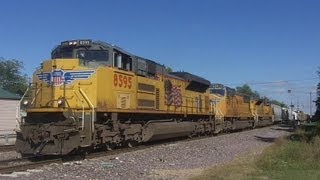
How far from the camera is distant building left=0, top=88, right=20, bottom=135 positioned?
107 ft

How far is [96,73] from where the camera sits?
17344mm

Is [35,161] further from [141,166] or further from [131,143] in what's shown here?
[131,143]

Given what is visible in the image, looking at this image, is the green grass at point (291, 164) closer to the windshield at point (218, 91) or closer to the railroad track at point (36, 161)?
the railroad track at point (36, 161)

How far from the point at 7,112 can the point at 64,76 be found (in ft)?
55.6

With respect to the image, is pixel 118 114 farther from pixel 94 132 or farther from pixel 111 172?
pixel 111 172

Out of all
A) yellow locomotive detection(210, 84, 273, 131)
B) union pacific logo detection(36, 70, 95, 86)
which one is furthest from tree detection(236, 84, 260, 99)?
union pacific logo detection(36, 70, 95, 86)

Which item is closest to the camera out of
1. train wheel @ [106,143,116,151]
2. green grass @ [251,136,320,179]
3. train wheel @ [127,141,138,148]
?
green grass @ [251,136,320,179]

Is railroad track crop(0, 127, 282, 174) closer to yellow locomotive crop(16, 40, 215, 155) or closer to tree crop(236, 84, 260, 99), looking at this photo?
yellow locomotive crop(16, 40, 215, 155)

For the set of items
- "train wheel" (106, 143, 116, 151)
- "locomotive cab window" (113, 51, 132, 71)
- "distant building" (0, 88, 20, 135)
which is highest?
"locomotive cab window" (113, 51, 132, 71)

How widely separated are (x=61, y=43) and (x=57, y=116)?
317 centimetres

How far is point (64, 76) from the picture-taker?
57.8 feet

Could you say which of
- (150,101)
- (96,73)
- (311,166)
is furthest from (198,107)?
(311,166)

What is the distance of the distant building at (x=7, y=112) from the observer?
32625mm

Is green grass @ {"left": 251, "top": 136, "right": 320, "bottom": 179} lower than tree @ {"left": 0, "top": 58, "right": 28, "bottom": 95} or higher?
lower
